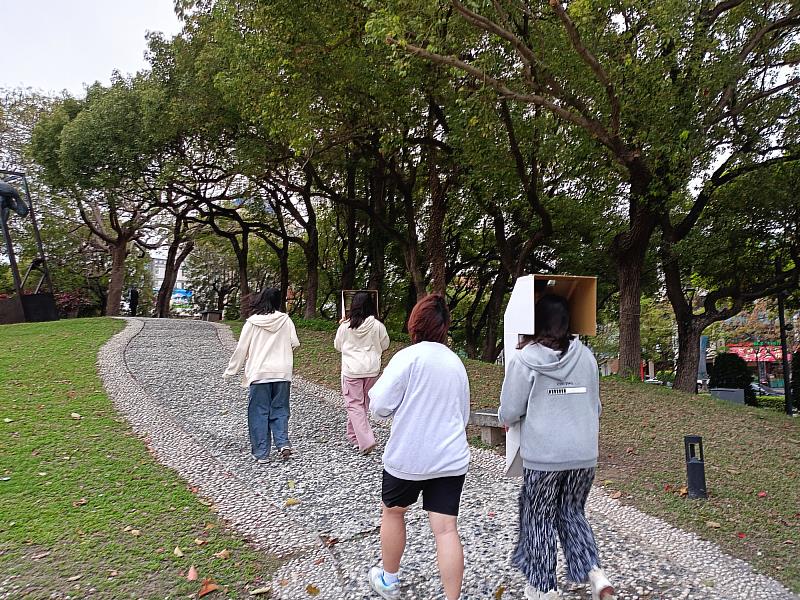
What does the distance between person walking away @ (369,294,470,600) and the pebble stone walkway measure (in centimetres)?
65

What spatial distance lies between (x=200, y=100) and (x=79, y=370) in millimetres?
8920

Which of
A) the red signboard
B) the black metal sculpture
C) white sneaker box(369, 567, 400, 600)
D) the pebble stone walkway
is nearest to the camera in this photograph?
white sneaker box(369, 567, 400, 600)

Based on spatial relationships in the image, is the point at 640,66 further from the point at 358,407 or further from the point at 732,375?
the point at 732,375

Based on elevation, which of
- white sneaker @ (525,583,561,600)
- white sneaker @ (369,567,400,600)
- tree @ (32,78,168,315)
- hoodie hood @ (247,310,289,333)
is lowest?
white sneaker @ (369,567,400,600)

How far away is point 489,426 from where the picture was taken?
725 cm

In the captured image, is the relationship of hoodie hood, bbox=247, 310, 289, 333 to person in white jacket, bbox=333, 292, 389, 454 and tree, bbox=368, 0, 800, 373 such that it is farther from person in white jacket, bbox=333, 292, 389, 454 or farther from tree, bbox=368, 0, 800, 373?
tree, bbox=368, 0, 800, 373

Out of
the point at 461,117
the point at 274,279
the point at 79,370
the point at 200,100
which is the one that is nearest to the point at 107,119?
the point at 200,100

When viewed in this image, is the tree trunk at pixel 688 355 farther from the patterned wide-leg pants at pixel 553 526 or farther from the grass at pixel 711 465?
the patterned wide-leg pants at pixel 553 526

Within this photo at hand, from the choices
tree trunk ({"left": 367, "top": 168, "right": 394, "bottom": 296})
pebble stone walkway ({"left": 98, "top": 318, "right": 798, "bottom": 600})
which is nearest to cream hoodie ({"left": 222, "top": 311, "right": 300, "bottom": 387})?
pebble stone walkway ({"left": 98, "top": 318, "right": 798, "bottom": 600})

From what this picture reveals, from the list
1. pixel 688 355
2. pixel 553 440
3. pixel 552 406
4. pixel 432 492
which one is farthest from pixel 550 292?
pixel 688 355

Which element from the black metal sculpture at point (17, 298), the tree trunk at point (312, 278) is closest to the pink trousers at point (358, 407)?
the tree trunk at point (312, 278)

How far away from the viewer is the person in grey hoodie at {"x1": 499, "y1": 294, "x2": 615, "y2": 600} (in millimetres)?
3221

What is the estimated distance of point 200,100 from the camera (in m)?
16.4

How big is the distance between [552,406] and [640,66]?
8430 mm
